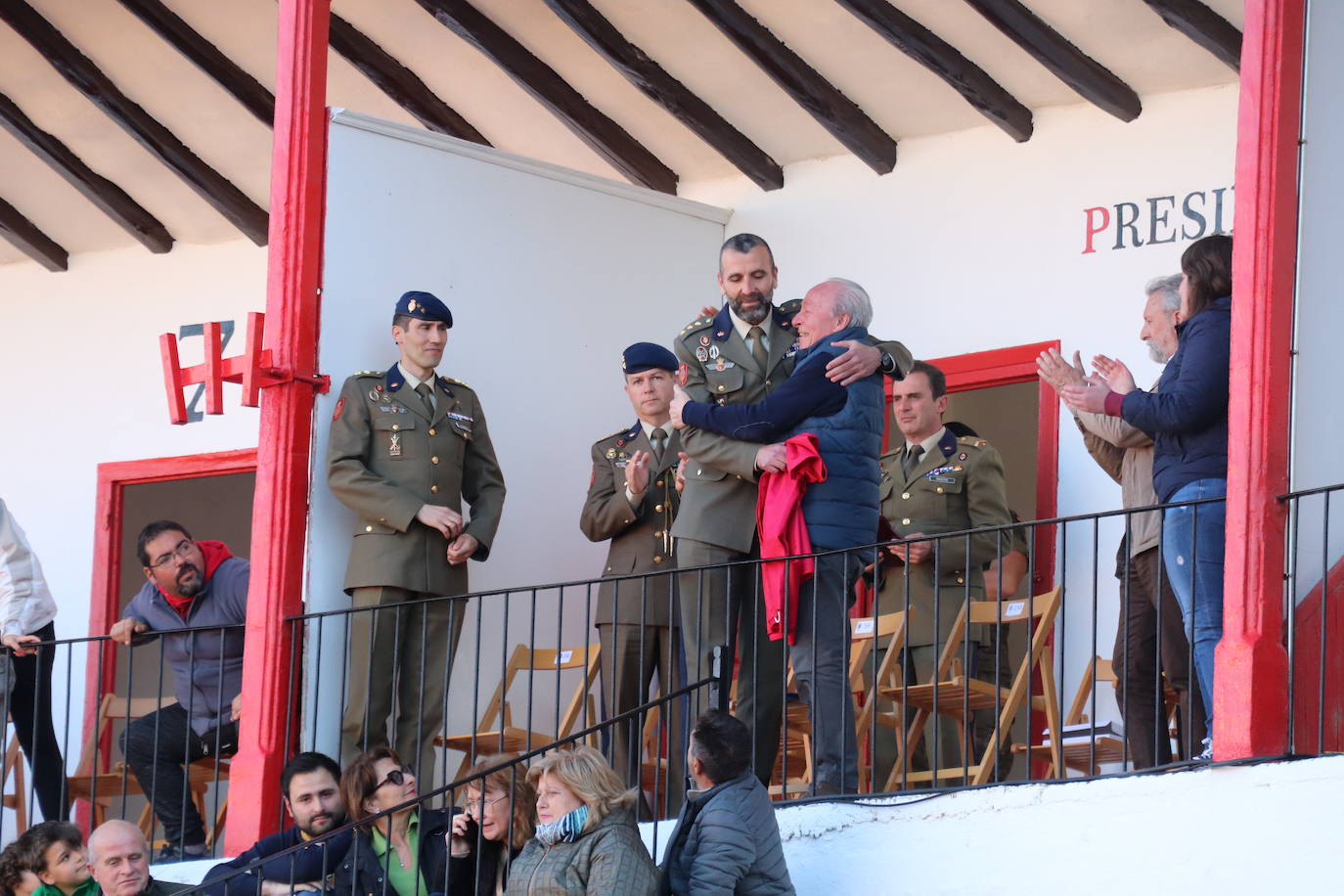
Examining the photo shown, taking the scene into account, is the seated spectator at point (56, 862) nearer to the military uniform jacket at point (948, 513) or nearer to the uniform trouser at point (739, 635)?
the uniform trouser at point (739, 635)

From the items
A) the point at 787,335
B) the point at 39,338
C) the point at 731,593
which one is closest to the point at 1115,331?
the point at 787,335

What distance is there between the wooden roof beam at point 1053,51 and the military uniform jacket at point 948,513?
156 centimetres

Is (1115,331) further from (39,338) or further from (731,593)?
(39,338)

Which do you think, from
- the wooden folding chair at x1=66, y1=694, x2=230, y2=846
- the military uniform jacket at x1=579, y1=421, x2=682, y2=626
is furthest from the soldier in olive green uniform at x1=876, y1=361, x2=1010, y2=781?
the wooden folding chair at x1=66, y1=694, x2=230, y2=846

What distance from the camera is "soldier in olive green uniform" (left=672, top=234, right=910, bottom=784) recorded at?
23.0 feet

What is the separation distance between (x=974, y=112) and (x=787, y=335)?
7.65ft

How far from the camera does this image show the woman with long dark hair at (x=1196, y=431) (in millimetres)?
6199

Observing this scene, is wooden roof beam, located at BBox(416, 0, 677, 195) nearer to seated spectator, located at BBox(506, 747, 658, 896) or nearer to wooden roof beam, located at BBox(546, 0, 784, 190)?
wooden roof beam, located at BBox(546, 0, 784, 190)

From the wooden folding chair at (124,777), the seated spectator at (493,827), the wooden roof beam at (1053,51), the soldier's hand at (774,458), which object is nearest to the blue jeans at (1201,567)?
the soldier's hand at (774,458)

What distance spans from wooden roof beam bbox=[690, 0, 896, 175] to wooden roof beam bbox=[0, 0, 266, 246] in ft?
9.78

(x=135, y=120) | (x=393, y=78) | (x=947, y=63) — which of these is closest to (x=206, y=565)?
→ (x=393, y=78)

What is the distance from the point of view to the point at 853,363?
6.88 m

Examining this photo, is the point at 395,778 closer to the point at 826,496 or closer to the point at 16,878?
the point at 16,878

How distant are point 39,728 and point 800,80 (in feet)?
13.9
